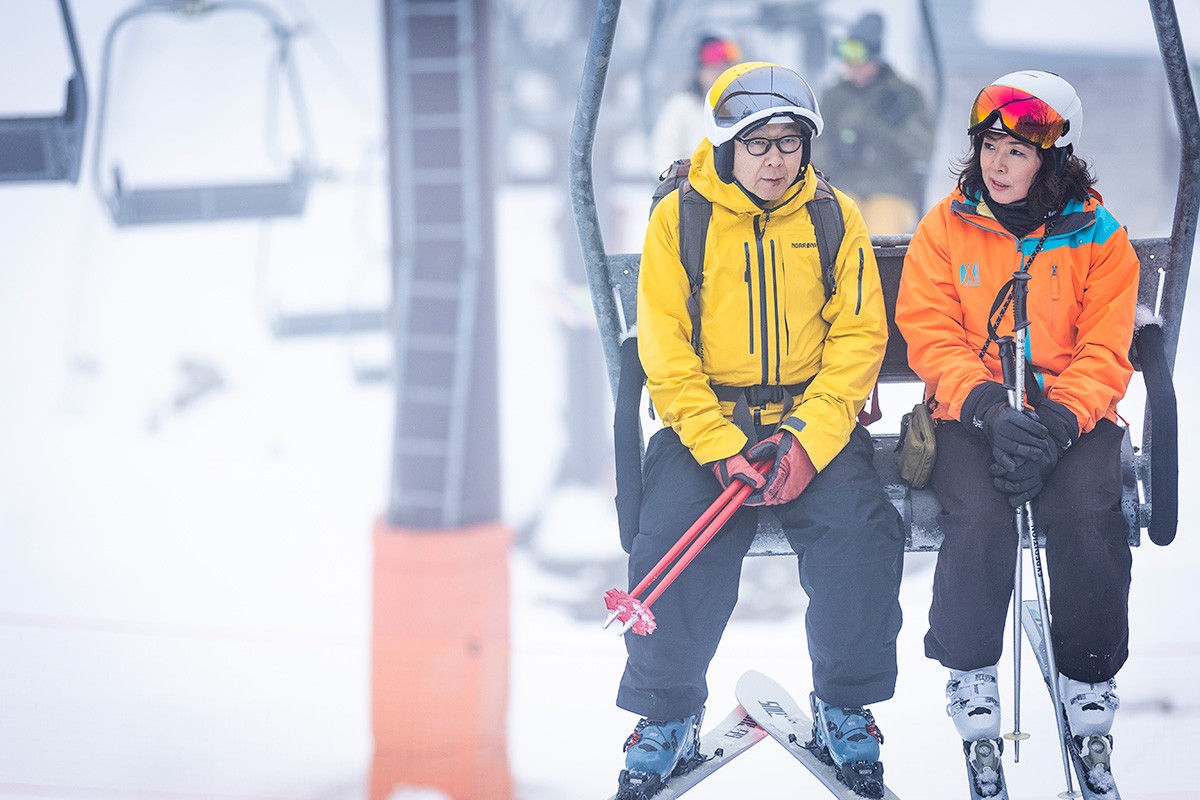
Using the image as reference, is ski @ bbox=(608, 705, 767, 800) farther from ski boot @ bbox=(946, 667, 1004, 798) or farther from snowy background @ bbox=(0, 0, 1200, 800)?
snowy background @ bbox=(0, 0, 1200, 800)

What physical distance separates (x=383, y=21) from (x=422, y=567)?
6.31ft

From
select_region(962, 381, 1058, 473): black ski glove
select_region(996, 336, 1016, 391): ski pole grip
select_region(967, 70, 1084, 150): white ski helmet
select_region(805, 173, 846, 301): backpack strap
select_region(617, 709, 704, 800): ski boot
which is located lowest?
select_region(617, 709, 704, 800): ski boot

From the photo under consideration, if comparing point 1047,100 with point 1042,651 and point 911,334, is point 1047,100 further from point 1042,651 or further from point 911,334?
point 1042,651

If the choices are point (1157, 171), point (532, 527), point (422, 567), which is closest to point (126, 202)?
point (422, 567)

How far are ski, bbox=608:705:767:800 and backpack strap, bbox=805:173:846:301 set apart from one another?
80 centimetres

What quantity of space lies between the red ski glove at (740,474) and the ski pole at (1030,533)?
0.40 m

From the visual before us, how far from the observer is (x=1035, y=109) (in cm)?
204

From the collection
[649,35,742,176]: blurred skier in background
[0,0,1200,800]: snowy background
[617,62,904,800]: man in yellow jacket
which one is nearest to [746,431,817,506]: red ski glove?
[617,62,904,800]: man in yellow jacket

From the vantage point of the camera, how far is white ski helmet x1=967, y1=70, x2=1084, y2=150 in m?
2.04

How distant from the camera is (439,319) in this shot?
174 inches

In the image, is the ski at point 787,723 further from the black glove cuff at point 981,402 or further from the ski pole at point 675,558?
the black glove cuff at point 981,402

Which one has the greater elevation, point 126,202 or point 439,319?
point 126,202

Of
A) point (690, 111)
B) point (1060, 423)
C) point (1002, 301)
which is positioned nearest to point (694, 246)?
point (1002, 301)

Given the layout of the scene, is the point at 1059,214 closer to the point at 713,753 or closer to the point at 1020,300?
the point at 1020,300
